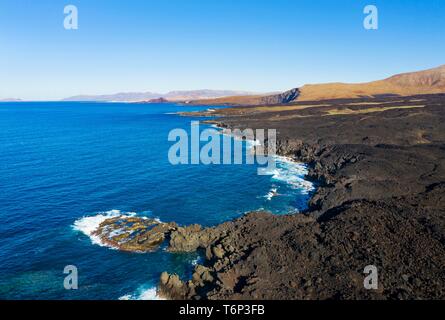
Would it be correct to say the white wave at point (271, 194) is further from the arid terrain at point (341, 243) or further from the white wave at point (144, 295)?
the white wave at point (144, 295)

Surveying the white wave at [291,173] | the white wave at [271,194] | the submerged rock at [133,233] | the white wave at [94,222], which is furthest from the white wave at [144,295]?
the white wave at [291,173]

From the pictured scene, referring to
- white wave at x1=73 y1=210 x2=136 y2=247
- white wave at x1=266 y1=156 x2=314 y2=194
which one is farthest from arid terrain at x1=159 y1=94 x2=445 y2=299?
white wave at x1=73 y1=210 x2=136 y2=247

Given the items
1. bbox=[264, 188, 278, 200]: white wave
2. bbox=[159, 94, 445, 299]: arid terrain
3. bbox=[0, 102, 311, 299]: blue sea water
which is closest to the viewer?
bbox=[159, 94, 445, 299]: arid terrain

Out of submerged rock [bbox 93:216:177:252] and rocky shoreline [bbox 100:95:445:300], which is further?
submerged rock [bbox 93:216:177:252]

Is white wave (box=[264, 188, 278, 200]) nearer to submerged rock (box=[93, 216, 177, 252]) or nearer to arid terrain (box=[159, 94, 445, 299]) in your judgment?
arid terrain (box=[159, 94, 445, 299])

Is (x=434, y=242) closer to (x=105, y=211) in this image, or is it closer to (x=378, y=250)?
(x=378, y=250)

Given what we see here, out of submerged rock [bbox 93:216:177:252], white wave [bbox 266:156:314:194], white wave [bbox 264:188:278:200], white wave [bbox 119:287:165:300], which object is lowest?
white wave [bbox 119:287:165:300]

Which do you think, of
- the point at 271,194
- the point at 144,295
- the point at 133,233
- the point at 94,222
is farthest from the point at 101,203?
the point at 271,194

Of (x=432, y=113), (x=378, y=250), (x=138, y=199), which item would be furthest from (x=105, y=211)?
(x=432, y=113)
